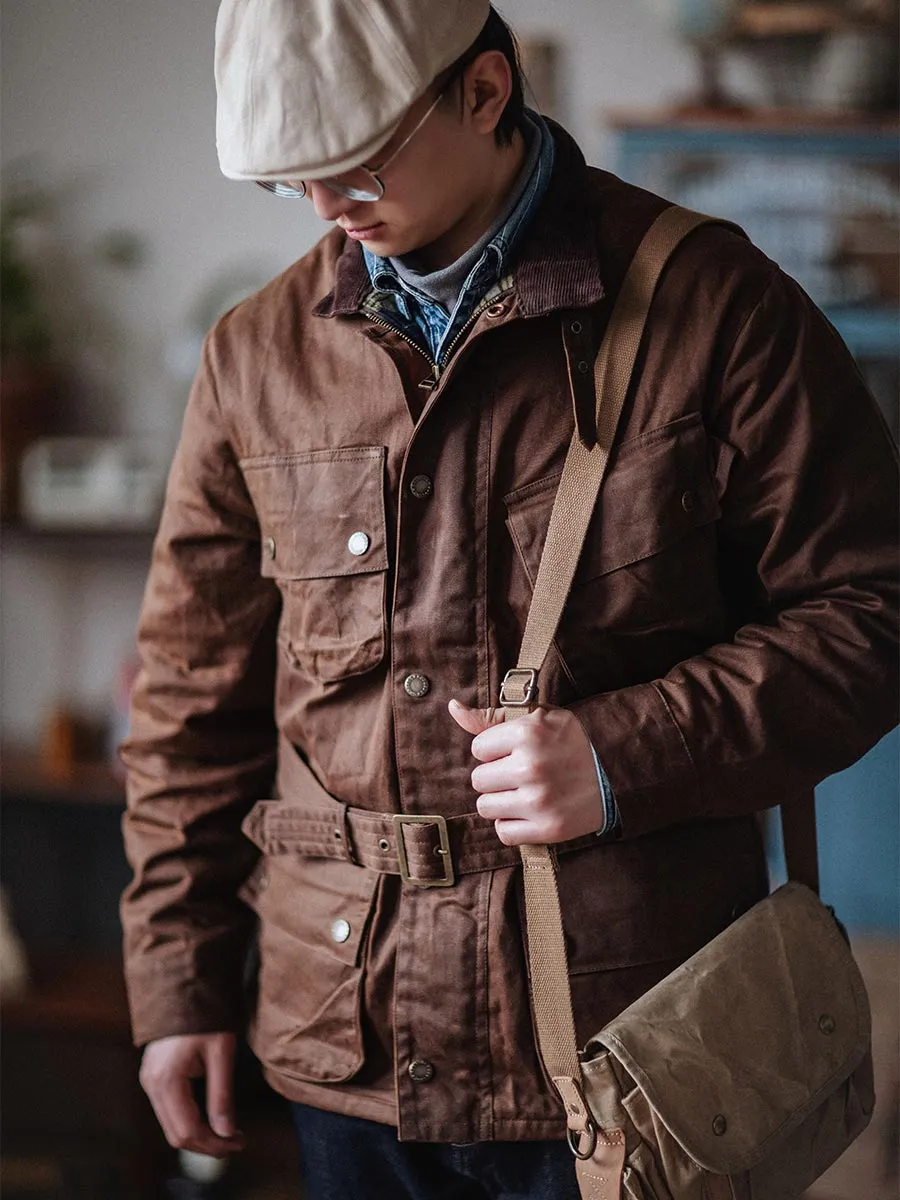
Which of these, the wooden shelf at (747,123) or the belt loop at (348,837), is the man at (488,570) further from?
the wooden shelf at (747,123)

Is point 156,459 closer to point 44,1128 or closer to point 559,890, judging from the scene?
point 44,1128

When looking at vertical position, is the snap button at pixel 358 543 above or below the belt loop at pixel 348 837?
above

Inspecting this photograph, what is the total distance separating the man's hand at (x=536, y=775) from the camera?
0.93 metres

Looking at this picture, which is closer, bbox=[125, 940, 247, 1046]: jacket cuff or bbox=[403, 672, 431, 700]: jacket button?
bbox=[403, 672, 431, 700]: jacket button

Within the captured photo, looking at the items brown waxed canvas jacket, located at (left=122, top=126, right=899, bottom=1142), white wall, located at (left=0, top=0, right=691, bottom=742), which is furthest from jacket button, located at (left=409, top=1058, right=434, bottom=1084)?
white wall, located at (left=0, top=0, right=691, bottom=742)

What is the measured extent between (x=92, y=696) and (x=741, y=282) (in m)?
2.06

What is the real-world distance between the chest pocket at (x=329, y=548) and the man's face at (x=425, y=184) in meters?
0.16

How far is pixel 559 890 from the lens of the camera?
3.30ft

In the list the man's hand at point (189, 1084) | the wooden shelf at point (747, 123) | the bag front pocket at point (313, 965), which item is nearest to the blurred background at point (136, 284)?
the wooden shelf at point (747, 123)

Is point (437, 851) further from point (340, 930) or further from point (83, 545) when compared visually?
point (83, 545)

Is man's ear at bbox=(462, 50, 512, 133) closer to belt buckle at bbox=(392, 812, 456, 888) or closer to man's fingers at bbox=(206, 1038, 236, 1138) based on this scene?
belt buckle at bbox=(392, 812, 456, 888)

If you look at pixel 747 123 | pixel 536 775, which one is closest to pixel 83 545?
pixel 747 123

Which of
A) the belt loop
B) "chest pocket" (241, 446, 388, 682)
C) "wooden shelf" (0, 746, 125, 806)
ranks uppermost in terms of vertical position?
"chest pocket" (241, 446, 388, 682)

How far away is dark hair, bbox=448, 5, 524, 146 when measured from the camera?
1000 millimetres
